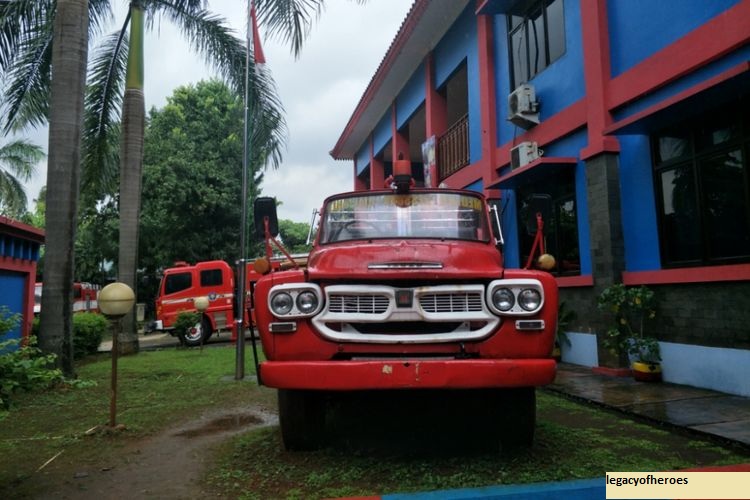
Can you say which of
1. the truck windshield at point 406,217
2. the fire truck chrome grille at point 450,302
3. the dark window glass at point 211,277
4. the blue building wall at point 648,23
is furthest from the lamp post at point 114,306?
the dark window glass at point 211,277

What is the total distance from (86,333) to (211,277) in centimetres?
431

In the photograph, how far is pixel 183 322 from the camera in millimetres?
13922

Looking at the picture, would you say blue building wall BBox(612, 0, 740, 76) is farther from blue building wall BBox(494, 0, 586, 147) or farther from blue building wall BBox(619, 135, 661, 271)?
blue building wall BBox(619, 135, 661, 271)

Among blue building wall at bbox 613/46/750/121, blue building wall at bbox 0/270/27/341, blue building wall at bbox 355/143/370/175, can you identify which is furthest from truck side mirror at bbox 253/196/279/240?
blue building wall at bbox 355/143/370/175

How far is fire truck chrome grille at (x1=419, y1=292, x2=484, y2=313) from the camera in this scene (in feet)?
11.3

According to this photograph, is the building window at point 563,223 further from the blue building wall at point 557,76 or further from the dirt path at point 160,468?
the dirt path at point 160,468

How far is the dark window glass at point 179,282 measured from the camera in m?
15.3

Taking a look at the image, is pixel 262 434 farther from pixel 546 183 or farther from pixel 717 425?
pixel 546 183

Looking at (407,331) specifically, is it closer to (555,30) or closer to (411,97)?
(555,30)

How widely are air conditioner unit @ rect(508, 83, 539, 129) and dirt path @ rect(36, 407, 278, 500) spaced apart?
240 inches

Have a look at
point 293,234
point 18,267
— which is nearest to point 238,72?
point 18,267

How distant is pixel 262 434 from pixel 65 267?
4.39 m

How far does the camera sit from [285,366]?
327cm

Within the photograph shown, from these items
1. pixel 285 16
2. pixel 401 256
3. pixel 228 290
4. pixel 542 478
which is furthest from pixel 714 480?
pixel 228 290
